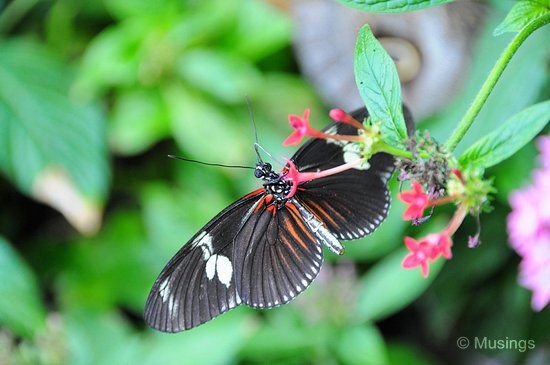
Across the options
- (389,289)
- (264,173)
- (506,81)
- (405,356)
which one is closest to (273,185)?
(264,173)

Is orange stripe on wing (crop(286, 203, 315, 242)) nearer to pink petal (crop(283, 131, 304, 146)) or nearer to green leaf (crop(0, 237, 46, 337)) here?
pink petal (crop(283, 131, 304, 146))

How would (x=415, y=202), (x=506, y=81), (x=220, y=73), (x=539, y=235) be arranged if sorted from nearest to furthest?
(x=415, y=202), (x=539, y=235), (x=506, y=81), (x=220, y=73)

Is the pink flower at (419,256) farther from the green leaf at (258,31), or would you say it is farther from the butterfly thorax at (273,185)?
the green leaf at (258,31)

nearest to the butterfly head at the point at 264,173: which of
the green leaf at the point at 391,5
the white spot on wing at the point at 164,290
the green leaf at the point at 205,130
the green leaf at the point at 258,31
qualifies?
the white spot on wing at the point at 164,290

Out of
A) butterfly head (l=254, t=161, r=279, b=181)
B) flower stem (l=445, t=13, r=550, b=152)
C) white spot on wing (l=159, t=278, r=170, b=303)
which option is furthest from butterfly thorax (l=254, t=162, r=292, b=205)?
flower stem (l=445, t=13, r=550, b=152)

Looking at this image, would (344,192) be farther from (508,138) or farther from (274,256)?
(508,138)

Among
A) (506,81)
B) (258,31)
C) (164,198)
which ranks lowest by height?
(506,81)
